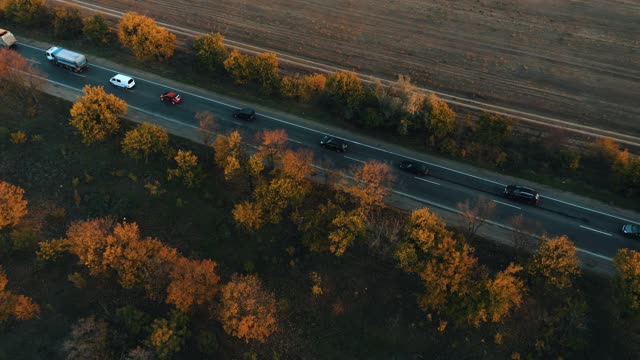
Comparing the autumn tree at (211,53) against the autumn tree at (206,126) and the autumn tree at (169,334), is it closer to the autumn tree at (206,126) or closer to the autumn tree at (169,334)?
the autumn tree at (206,126)

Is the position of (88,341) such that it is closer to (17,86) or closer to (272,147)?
(272,147)

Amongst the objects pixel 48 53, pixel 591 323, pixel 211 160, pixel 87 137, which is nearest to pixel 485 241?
pixel 591 323

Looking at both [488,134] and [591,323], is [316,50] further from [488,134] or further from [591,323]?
[591,323]

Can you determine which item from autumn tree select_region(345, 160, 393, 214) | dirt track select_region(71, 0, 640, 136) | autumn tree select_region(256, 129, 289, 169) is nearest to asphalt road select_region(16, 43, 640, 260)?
autumn tree select_region(256, 129, 289, 169)

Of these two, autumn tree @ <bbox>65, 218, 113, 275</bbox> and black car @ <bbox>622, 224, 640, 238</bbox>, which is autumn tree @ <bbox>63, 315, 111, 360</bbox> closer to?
autumn tree @ <bbox>65, 218, 113, 275</bbox>

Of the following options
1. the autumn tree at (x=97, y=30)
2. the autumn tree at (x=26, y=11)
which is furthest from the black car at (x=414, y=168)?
the autumn tree at (x=26, y=11)

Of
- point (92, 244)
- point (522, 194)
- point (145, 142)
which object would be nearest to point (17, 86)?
point (145, 142)
